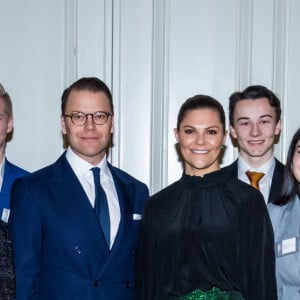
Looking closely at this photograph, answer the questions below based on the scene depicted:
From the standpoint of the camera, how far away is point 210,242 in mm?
2143

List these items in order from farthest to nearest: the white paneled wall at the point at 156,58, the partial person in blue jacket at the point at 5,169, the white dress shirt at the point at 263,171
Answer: the white paneled wall at the point at 156,58 → the white dress shirt at the point at 263,171 → the partial person in blue jacket at the point at 5,169

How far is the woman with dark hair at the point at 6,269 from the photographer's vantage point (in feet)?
6.52

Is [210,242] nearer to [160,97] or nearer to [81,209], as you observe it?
[81,209]

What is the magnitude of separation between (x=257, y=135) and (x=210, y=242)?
64 centimetres

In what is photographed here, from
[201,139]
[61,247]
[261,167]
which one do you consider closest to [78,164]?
[61,247]

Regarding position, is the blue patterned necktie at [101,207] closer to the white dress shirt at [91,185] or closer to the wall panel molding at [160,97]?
the white dress shirt at [91,185]

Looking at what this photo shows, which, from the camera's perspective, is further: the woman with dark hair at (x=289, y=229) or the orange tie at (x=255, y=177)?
the orange tie at (x=255, y=177)

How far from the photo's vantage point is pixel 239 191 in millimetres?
2203

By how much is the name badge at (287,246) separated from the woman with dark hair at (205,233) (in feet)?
0.23

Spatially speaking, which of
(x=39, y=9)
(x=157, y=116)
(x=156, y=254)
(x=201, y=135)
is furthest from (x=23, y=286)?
(x=39, y=9)

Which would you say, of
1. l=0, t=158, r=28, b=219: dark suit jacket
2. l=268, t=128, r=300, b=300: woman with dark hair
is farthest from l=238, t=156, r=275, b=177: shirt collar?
l=0, t=158, r=28, b=219: dark suit jacket

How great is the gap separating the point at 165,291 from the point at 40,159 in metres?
1.11

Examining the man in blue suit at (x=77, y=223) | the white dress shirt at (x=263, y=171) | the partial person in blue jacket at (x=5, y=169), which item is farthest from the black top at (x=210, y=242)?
the partial person in blue jacket at (x=5, y=169)

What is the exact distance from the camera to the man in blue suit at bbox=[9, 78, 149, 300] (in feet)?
7.07
